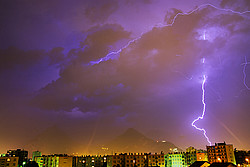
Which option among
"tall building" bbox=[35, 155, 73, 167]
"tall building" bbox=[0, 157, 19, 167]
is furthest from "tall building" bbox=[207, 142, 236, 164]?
"tall building" bbox=[0, 157, 19, 167]

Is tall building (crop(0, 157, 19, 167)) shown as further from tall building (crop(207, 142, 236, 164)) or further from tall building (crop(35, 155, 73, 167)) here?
tall building (crop(207, 142, 236, 164))

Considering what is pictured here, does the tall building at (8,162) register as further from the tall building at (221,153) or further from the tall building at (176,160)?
the tall building at (221,153)

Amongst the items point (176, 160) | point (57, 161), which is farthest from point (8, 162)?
point (176, 160)

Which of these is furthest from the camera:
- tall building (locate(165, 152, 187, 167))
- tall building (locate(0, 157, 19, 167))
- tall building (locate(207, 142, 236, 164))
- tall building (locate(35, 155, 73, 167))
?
tall building (locate(35, 155, 73, 167))

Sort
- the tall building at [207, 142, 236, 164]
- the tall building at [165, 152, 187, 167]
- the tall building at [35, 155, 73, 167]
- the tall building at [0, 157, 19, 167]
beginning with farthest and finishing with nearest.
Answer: the tall building at [35, 155, 73, 167] < the tall building at [165, 152, 187, 167] < the tall building at [207, 142, 236, 164] < the tall building at [0, 157, 19, 167]

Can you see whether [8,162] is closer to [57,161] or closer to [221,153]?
[57,161]

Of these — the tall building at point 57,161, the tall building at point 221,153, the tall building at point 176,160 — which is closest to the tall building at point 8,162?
the tall building at point 57,161

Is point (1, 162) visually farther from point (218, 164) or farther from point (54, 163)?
point (218, 164)

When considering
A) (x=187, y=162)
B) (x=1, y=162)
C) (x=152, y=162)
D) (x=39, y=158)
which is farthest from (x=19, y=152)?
(x=187, y=162)
